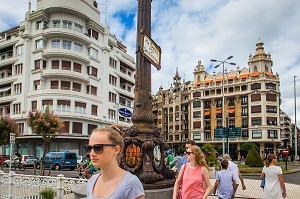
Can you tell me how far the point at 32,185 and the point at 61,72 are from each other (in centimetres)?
3013

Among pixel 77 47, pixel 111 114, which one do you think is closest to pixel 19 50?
pixel 77 47

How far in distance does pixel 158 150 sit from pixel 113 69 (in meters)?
38.6

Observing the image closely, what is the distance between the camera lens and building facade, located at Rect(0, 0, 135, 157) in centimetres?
3744

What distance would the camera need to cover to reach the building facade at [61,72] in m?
37.4

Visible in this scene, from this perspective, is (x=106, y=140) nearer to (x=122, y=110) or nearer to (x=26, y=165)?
(x=122, y=110)

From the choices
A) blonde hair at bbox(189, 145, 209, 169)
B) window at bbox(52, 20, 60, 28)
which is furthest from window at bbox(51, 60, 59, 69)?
blonde hair at bbox(189, 145, 209, 169)

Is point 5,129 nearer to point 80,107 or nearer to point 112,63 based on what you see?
point 80,107

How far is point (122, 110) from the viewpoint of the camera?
42.8 ft

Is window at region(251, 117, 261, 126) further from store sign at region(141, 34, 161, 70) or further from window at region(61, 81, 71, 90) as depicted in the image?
store sign at region(141, 34, 161, 70)

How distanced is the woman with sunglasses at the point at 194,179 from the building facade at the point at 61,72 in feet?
106

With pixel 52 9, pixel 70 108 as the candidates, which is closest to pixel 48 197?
pixel 70 108

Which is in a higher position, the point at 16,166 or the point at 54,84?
the point at 54,84

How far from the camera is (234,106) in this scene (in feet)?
227

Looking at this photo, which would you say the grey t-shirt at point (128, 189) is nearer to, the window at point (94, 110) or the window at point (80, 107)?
the window at point (80, 107)
